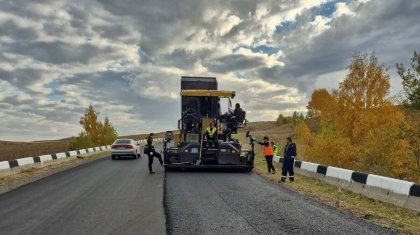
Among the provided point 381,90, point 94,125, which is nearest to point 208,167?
point 381,90

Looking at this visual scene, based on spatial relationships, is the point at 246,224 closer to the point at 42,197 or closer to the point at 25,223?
the point at 25,223

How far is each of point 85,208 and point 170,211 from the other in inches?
82.5

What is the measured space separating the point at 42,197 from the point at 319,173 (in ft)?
31.6

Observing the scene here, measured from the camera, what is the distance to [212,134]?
19781 millimetres

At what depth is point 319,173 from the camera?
15.7 m

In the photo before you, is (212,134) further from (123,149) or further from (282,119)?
(282,119)

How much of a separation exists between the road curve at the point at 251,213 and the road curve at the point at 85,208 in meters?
0.50

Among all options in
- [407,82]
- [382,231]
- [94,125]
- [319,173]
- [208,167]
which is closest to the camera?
[382,231]

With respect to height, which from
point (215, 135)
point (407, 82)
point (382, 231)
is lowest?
point (382, 231)

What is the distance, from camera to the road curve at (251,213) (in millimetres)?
7355

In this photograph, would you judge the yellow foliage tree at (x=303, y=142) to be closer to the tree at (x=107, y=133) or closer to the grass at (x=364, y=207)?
the grass at (x=364, y=207)

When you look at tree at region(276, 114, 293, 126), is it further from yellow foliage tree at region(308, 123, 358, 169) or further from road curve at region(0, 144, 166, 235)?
road curve at region(0, 144, 166, 235)

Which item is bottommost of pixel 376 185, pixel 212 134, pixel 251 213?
pixel 251 213

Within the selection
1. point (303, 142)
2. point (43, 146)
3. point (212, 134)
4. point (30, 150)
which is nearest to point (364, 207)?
point (212, 134)
